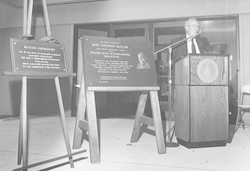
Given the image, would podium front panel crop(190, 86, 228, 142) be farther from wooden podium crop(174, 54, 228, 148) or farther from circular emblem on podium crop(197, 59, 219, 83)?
circular emblem on podium crop(197, 59, 219, 83)

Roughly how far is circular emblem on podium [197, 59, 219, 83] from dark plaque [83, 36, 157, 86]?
55 centimetres

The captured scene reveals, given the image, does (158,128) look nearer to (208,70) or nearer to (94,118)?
(94,118)

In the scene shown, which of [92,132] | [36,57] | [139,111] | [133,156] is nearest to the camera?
[36,57]

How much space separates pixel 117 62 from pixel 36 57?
799 millimetres

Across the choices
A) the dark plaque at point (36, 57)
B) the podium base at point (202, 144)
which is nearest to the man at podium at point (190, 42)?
the podium base at point (202, 144)

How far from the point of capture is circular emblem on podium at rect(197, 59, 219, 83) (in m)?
2.67

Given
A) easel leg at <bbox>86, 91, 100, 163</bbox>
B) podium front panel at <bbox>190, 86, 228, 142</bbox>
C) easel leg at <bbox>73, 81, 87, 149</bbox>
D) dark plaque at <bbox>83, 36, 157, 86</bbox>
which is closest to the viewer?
easel leg at <bbox>86, 91, 100, 163</bbox>

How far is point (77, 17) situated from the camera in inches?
213

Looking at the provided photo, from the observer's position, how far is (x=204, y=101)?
2.67m

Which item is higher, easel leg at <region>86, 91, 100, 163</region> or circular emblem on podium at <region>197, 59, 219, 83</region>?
circular emblem on podium at <region>197, 59, 219, 83</region>

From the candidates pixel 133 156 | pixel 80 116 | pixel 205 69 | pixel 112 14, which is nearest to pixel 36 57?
pixel 80 116

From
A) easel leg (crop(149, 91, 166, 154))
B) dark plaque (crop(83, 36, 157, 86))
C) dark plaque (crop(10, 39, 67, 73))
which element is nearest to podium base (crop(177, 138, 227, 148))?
easel leg (crop(149, 91, 166, 154))

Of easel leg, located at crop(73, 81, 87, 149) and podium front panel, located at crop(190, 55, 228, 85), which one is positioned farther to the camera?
podium front panel, located at crop(190, 55, 228, 85)

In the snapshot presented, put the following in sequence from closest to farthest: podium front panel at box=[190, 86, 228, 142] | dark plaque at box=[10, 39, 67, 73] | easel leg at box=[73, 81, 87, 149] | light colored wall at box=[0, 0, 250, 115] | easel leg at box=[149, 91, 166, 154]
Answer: dark plaque at box=[10, 39, 67, 73], easel leg at box=[149, 91, 166, 154], easel leg at box=[73, 81, 87, 149], podium front panel at box=[190, 86, 228, 142], light colored wall at box=[0, 0, 250, 115]
